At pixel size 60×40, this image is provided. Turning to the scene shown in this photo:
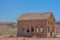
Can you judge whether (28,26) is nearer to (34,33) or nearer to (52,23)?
(34,33)

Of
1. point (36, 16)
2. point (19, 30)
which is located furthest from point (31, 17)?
point (19, 30)

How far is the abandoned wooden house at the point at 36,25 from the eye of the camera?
42.4 meters

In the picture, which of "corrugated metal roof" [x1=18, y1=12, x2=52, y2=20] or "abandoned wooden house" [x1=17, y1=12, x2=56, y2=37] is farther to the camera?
"corrugated metal roof" [x1=18, y1=12, x2=52, y2=20]

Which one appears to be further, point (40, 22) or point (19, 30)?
point (19, 30)

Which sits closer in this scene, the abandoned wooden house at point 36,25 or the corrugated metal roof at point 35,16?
the abandoned wooden house at point 36,25

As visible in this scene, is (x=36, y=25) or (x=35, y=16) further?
(x=35, y=16)

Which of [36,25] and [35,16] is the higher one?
[35,16]

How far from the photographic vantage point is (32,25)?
144 feet

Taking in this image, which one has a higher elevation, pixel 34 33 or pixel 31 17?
pixel 31 17

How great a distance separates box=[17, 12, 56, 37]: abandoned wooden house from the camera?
→ 139ft

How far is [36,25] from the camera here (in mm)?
43562

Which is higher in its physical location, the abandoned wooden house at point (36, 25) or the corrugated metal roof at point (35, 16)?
the corrugated metal roof at point (35, 16)

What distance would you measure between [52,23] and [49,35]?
12.1 ft

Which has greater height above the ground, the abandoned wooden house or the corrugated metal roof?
the corrugated metal roof
